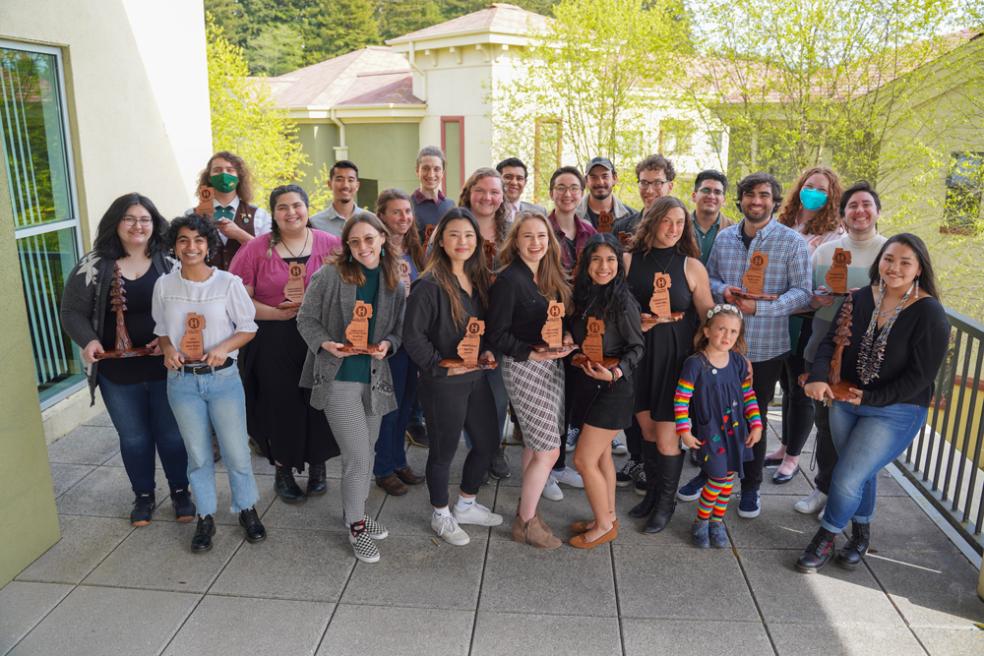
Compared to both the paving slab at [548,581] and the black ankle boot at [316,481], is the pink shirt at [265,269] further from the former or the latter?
the paving slab at [548,581]

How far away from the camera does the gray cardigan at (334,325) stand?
378 cm

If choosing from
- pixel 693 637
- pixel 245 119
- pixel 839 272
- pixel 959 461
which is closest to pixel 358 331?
pixel 693 637

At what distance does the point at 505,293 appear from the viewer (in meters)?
3.81

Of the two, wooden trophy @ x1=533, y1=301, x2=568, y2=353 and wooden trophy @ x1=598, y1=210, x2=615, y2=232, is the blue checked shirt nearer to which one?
wooden trophy @ x1=598, y1=210, x2=615, y2=232

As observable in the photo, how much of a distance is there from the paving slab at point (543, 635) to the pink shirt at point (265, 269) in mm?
2175

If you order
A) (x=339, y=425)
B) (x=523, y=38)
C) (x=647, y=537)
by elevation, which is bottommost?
(x=647, y=537)

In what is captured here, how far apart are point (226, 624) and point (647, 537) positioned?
7.60 ft

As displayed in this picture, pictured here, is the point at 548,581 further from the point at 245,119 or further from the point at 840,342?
the point at 245,119

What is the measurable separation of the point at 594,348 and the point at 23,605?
10.3ft

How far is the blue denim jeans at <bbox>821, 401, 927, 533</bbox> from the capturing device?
3564mm

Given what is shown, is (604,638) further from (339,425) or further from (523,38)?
(523,38)

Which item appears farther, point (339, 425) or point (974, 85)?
point (974, 85)

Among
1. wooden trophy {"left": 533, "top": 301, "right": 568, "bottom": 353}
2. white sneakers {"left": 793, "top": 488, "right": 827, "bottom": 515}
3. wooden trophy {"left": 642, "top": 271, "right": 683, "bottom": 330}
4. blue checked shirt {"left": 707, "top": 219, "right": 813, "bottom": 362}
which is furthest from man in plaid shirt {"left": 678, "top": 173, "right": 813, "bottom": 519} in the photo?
wooden trophy {"left": 533, "top": 301, "right": 568, "bottom": 353}

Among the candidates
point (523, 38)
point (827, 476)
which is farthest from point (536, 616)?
point (523, 38)
